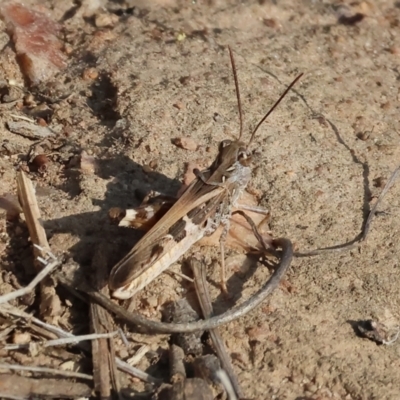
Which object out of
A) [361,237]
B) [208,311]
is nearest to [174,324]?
[208,311]

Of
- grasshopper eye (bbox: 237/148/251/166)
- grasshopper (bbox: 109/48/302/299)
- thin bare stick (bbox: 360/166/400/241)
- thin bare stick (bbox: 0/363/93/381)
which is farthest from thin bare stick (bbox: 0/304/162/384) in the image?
thin bare stick (bbox: 360/166/400/241)

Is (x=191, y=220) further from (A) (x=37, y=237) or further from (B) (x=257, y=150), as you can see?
(B) (x=257, y=150)

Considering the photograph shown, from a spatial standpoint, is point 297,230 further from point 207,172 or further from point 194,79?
point 194,79

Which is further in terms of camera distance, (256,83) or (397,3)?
(397,3)

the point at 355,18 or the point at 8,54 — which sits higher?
the point at 355,18

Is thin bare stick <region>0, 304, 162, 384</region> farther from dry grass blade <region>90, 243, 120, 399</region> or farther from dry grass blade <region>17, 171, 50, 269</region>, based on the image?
dry grass blade <region>17, 171, 50, 269</region>

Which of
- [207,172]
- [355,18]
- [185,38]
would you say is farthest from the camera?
[355,18]

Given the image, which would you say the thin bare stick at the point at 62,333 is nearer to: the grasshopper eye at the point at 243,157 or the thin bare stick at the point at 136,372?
the thin bare stick at the point at 136,372

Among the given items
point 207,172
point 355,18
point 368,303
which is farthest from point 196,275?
point 355,18

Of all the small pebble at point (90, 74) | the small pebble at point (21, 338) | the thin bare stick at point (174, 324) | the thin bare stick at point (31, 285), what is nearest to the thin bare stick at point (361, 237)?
the thin bare stick at point (174, 324)
